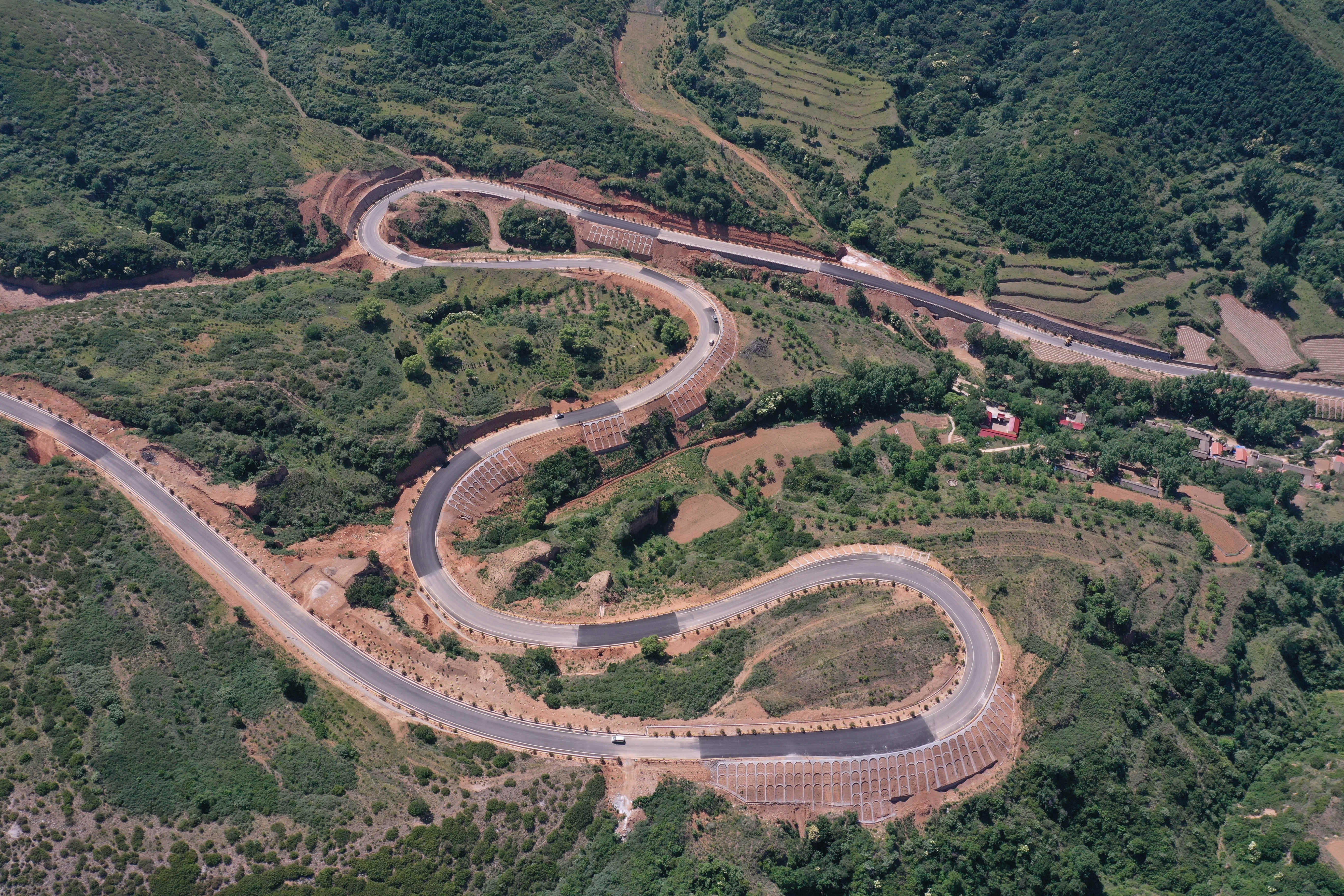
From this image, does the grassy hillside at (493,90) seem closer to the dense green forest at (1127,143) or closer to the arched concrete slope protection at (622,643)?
the dense green forest at (1127,143)

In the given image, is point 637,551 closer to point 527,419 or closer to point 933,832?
point 527,419

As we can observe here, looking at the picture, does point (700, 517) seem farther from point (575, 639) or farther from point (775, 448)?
point (575, 639)

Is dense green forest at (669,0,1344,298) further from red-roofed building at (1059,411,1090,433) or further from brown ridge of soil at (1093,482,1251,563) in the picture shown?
brown ridge of soil at (1093,482,1251,563)

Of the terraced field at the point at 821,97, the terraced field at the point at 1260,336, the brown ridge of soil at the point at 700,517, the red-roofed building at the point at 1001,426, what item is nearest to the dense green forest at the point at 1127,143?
the terraced field at the point at 821,97

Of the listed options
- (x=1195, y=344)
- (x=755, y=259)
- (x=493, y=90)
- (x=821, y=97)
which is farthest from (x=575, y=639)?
(x=821, y=97)

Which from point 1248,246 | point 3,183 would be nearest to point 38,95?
point 3,183

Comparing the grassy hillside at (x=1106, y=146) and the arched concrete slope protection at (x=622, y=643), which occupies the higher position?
the grassy hillside at (x=1106, y=146)

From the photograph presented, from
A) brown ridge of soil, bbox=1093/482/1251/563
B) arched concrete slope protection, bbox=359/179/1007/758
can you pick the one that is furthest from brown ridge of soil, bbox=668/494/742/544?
brown ridge of soil, bbox=1093/482/1251/563
